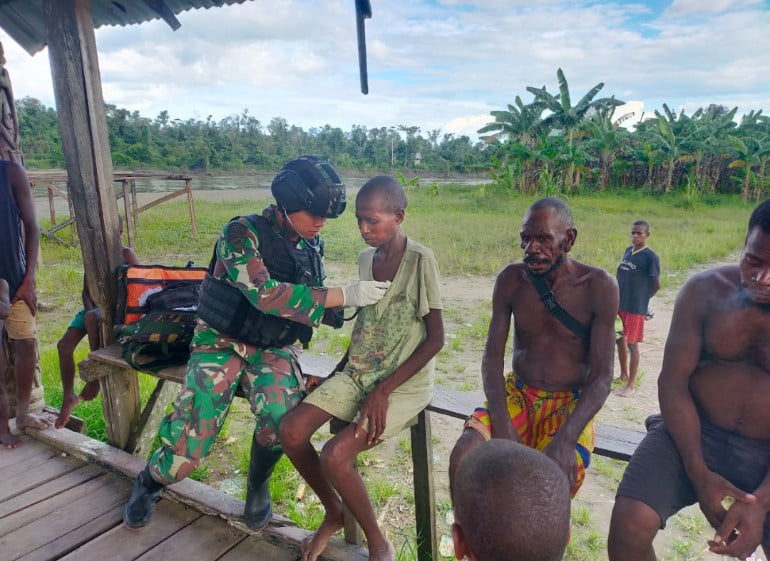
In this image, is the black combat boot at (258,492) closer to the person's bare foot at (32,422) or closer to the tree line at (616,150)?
the person's bare foot at (32,422)

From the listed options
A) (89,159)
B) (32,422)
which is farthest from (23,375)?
(89,159)

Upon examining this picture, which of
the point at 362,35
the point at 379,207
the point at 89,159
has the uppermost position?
the point at 362,35

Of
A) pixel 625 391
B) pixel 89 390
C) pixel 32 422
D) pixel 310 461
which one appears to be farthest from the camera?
pixel 625 391

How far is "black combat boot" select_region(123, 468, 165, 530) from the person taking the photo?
2197mm

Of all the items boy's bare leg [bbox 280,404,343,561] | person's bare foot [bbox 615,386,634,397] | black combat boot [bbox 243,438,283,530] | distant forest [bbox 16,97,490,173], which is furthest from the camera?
distant forest [bbox 16,97,490,173]

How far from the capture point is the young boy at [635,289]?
4.36 metres

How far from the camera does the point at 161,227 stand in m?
12.2

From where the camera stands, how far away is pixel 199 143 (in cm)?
1481

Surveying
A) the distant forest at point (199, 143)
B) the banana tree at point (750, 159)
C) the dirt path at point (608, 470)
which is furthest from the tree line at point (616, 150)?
the dirt path at point (608, 470)

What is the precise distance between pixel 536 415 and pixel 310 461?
2.84 ft

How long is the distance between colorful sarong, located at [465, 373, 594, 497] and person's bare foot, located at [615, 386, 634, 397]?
9.45ft

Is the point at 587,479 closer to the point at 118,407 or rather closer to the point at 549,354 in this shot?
the point at 549,354

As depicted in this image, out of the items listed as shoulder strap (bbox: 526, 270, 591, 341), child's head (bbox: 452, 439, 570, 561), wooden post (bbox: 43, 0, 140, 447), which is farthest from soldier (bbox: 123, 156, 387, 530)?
child's head (bbox: 452, 439, 570, 561)

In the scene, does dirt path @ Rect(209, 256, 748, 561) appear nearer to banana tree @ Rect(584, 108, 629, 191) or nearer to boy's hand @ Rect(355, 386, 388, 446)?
boy's hand @ Rect(355, 386, 388, 446)
